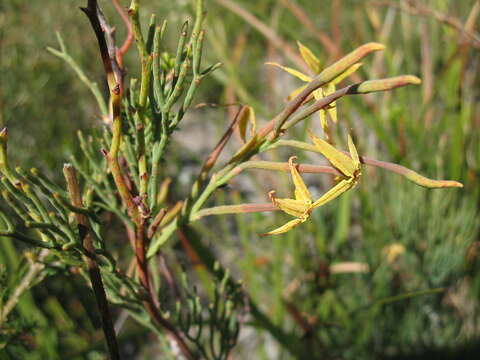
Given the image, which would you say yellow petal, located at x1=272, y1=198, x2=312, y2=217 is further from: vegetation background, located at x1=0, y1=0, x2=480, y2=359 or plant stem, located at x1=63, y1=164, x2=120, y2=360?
vegetation background, located at x1=0, y1=0, x2=480, y2=359

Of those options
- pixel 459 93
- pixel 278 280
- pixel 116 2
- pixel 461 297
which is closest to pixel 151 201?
pixel 116 2

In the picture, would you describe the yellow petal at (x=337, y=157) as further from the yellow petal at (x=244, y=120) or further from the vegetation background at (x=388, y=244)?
the vegetation background at (x=388, y=244)

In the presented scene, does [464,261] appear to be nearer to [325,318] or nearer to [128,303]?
[325,318]

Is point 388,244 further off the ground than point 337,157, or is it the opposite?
point 337,157

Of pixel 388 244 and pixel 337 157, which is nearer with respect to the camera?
pixel 337 157

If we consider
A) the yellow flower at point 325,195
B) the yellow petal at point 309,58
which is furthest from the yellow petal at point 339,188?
the yellow petal at point 309,58

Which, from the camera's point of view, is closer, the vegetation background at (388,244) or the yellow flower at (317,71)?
the yellow flower at (317,71)

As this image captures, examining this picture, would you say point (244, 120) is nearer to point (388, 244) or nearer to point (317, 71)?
point (317, 71)

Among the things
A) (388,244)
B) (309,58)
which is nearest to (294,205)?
(309,58)

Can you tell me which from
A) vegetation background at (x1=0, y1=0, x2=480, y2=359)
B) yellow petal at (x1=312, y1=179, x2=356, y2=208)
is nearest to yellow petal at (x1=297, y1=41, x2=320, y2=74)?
yellow petal at (x1=312, y1=179, x2=356, y2=208)
